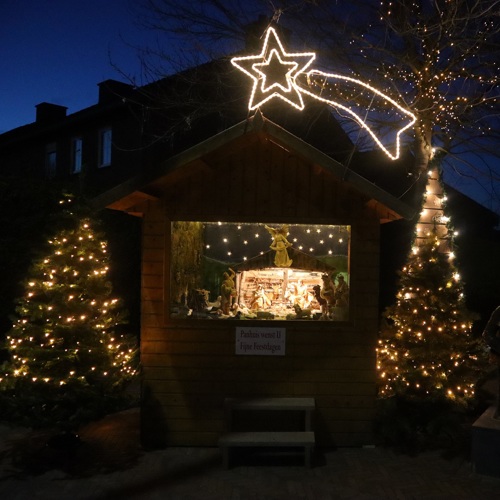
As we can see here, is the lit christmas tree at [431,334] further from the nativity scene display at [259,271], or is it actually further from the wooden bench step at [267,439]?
the wooden bench step at [267,439]

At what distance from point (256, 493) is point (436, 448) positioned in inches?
102

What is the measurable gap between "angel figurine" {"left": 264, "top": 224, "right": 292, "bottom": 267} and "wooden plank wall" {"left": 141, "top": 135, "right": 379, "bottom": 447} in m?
0.22

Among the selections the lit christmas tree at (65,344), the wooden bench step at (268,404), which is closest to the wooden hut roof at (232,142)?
the lit christmas tree at (65,344)

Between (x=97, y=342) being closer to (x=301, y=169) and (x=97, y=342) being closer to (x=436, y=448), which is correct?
(x=301, y=169)

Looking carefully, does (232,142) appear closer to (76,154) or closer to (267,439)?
(267,439)

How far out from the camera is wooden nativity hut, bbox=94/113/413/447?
6.98m

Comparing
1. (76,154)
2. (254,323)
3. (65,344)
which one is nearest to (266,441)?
(254,323)

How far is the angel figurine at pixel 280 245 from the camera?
723cm

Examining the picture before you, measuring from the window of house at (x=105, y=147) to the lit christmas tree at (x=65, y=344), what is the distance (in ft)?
46.6

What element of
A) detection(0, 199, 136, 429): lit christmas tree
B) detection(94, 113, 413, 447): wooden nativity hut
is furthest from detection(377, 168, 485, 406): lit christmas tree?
detection(0, 199, 136, 429): lit christmas tree

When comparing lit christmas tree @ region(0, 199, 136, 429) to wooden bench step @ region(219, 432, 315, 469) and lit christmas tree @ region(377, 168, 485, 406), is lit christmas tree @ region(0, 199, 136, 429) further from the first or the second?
lit christmas tree @ region(377, 168, 485, 406)

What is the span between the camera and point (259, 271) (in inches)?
291

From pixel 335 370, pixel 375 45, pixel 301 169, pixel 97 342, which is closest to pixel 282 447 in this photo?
pixel 335 370

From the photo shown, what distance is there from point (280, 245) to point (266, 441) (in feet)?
7.74
